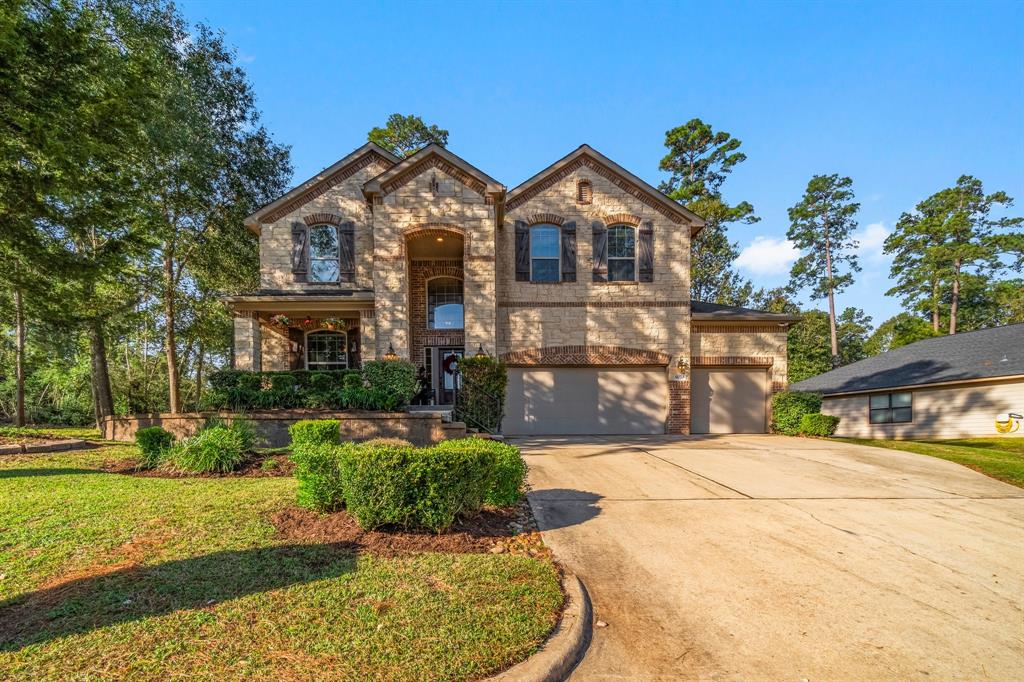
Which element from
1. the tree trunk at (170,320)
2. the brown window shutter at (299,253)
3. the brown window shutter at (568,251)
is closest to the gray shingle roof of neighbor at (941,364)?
the brown window shutter at (568,251)

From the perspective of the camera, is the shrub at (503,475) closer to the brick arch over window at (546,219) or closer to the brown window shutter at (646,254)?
the brick arch over window at (546,219)

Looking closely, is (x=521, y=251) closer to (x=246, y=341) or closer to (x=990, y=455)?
(x=246, y=341)

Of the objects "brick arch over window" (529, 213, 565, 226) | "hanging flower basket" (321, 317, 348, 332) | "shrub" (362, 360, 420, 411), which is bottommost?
"shrub" (362, 360, 420, 411)

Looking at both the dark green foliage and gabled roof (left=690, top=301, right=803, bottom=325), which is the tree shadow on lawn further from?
gabled roof (left=690, top=301, right=803, bottom=325)

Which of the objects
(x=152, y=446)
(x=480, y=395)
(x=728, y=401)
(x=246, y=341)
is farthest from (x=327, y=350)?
(x=728, y=401)

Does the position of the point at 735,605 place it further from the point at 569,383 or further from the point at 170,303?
the point at 170,303

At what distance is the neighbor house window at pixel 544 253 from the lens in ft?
47.2

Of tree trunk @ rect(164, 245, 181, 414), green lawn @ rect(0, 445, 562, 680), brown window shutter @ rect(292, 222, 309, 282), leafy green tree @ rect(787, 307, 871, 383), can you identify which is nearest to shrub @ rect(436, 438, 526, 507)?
green lawn @ rect(0, 445, 562, 680)

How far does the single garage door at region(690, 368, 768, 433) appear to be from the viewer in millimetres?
14789

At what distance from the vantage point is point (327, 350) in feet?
49.0

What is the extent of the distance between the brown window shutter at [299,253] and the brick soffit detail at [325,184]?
608 mm

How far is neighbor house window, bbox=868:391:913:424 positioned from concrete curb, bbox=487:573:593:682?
2068 centimetres

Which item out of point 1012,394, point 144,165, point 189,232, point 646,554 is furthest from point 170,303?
point 1012,394

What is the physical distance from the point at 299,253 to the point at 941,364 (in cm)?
2467
